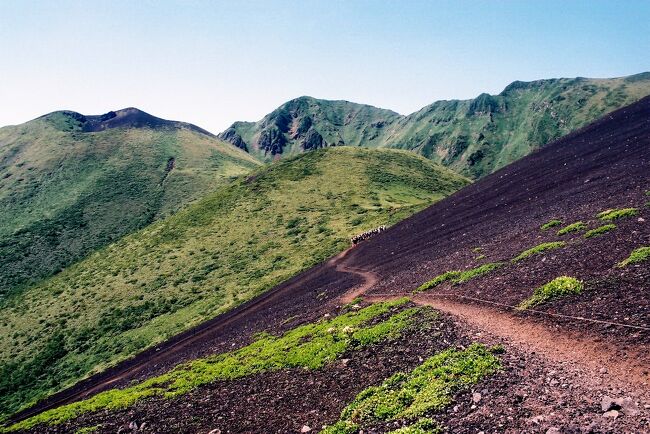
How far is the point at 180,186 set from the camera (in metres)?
133

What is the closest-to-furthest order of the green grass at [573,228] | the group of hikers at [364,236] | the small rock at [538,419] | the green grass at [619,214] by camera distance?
the small rock at [538,419]
the green grass at [619,214]
the green grass at [573,228]
the group of hikers at [364,236]

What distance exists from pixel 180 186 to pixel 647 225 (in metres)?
132

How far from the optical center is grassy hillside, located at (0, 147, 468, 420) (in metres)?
50.5

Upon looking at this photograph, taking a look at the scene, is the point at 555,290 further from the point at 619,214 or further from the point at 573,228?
the point at 619,214

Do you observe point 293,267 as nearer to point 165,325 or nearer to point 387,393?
point 165,325

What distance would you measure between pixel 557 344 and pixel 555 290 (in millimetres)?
3981

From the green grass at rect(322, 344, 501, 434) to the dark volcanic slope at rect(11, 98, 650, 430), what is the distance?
4.24 m

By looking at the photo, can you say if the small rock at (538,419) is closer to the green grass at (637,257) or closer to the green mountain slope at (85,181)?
the green grass at (637,257)

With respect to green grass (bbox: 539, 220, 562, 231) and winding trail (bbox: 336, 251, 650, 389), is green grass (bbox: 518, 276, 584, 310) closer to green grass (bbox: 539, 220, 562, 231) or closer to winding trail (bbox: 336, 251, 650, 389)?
winding trail (bbox: 336, 251, 650, 389)

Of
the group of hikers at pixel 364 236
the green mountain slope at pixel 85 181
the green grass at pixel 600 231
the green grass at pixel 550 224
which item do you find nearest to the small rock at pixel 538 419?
the green grass at pixel 600 231

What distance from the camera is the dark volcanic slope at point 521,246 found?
16.3 m

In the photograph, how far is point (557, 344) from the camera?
517 inches

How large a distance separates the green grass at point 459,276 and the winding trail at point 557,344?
329 cm

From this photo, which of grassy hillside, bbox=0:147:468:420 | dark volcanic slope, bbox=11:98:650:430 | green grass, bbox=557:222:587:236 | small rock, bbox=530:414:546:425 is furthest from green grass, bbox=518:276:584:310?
grassy hillside, bbox=0:147:468:420
